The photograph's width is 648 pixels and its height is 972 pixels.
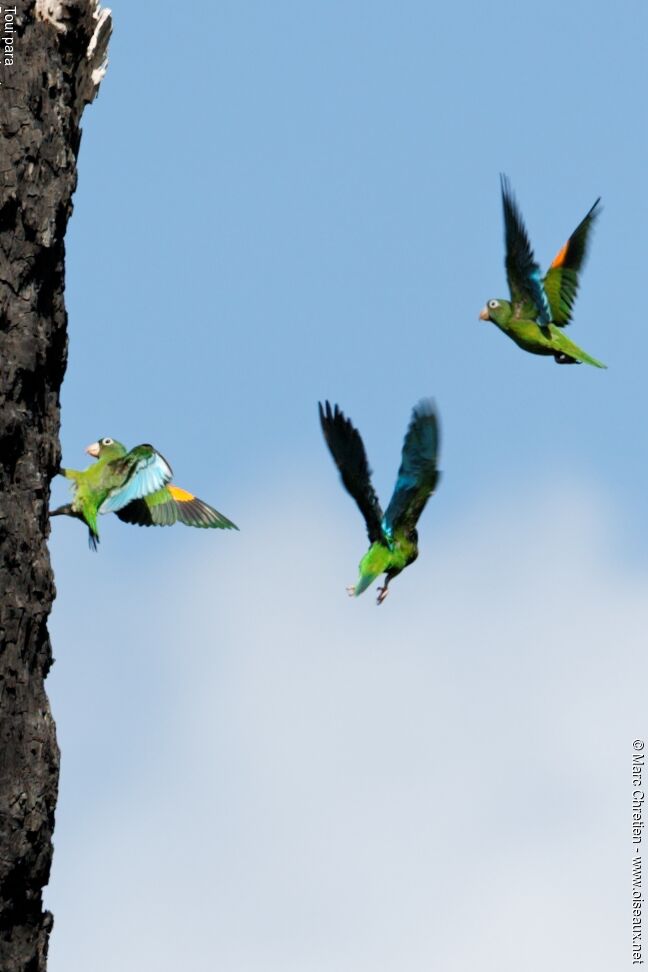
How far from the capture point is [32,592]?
6238mm

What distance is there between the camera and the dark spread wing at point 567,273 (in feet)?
36.3

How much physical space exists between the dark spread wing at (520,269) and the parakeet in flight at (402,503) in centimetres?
291

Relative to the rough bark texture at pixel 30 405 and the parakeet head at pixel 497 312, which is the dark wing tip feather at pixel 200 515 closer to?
the parakeet head at pixel 497 312

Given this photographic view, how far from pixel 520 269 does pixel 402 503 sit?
301cm

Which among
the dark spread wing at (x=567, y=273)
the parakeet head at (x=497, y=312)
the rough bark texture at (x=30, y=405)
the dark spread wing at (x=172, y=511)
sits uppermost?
the dark spread wing at (x=567, y=273)

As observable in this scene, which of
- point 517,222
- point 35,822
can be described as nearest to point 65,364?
point 35,822

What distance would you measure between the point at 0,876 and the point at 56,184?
9.43ft

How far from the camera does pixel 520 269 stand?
10.7m

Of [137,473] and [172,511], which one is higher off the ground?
[172,511]

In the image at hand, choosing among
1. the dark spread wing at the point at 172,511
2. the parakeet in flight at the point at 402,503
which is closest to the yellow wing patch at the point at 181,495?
the dark spread wing at the point at 172,511

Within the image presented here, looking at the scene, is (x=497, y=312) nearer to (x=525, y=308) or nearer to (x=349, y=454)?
(x=525, y=308)

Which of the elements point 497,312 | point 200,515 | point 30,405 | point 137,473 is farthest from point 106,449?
point 497,312

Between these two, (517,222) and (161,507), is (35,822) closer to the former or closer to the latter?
(161,507)

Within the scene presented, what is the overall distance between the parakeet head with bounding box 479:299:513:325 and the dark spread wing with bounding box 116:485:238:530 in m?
2.25
